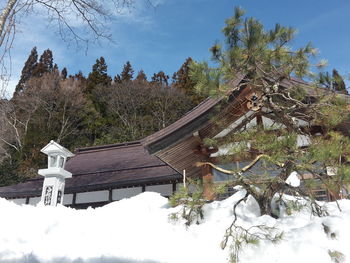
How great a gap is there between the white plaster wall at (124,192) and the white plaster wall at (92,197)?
30 centimetres

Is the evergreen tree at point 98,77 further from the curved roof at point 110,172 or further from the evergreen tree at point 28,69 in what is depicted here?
the curved roof at point 110,172

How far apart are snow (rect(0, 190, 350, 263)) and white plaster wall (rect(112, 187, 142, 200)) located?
16.3ft

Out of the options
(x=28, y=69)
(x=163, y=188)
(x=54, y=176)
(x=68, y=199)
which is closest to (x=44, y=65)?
(x=28, y=69)

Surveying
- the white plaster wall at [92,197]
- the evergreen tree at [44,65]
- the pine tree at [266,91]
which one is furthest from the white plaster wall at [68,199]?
the evergreen tree at [44,65]

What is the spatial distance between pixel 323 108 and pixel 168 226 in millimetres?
2477

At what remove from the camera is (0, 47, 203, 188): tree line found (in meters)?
19.9

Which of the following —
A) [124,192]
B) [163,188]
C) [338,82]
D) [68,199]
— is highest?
[338,82]

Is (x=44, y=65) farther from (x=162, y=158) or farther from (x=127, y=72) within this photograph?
(x=162, y=158)

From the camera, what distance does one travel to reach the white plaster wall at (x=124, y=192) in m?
9.41

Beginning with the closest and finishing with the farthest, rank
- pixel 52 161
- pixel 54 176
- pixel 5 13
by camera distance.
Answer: pixel 5 13, pixel 54 176, pixel 52 161

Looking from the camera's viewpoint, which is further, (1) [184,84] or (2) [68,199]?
A: (1) [184,84]

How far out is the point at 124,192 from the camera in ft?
31.2

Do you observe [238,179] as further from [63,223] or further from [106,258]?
[63,223]

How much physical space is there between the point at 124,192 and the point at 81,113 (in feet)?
47.0
